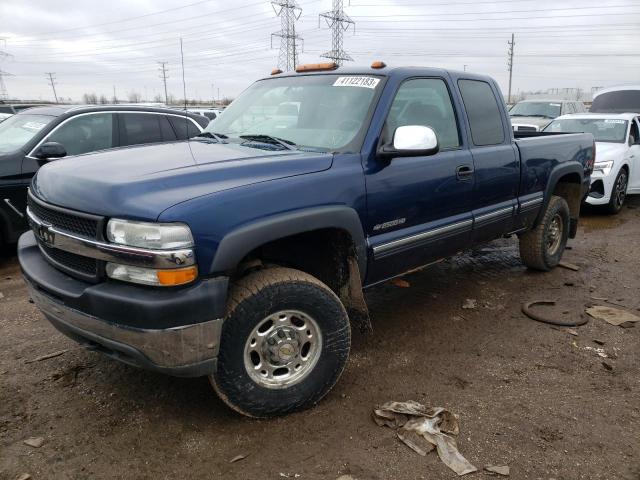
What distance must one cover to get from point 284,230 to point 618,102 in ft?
47.5

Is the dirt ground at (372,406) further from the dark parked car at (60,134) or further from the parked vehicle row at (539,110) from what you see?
Result: the parked vehicle row at (539,110)

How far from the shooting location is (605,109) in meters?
14.3

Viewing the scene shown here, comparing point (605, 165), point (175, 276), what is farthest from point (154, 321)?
point (605, 165)

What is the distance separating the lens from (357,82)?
3580mm

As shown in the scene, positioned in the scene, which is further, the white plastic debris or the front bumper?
the white plastic debris

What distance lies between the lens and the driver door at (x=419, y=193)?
130 inches

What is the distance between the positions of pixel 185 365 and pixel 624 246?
21.1 ft

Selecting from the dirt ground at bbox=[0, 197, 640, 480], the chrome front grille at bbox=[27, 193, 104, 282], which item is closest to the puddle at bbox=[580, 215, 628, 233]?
the dirt ground at bbox=[0, 197, 640, 480]

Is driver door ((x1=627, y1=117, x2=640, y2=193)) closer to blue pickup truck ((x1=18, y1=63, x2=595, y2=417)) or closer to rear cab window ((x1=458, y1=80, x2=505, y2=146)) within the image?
rear cab window ((x1=458, y1=80, x2=505, y2=146))

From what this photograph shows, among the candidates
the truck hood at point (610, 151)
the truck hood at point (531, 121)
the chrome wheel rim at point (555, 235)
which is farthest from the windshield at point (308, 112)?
the truck hood at point (531, 121)

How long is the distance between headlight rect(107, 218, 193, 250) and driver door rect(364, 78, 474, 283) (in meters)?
1.23

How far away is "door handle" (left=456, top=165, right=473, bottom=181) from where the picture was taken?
385 centimetres

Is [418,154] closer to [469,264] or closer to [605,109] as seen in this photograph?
[469,264]

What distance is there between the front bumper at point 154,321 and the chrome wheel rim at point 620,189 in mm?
8493
